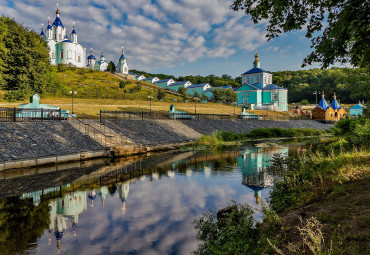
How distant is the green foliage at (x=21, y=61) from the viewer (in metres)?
40.2

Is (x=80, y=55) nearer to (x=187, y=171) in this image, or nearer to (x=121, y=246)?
(x=187, y=171)

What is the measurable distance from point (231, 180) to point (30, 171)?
11397mm

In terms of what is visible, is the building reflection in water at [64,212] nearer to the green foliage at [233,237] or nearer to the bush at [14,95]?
the green foliage at [233,237]

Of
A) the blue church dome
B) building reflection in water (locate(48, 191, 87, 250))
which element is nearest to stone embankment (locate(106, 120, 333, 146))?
building reflection in water (locate(48, 191, 87, 250))

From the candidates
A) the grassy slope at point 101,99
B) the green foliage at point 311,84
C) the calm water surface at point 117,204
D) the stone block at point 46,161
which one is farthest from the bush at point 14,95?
the green foliage at point 311,84

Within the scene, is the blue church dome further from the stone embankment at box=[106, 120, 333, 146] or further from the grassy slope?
the stone embankment at box=[106, 120, 333, 146]

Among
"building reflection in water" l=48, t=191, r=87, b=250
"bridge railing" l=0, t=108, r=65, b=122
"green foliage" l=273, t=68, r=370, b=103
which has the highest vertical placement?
"green foliage" l=273, t=68, r=370, b=103

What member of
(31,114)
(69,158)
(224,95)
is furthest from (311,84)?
(69,158)

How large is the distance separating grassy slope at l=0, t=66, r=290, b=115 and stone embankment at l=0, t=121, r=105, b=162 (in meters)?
14.2

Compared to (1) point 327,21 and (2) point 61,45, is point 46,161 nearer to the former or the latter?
(1) point 327,21

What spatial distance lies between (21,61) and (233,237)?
48682mm

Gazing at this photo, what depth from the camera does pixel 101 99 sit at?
49.2 metres

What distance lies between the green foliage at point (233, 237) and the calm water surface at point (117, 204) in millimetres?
661

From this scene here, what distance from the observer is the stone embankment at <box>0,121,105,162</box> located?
1567cm
